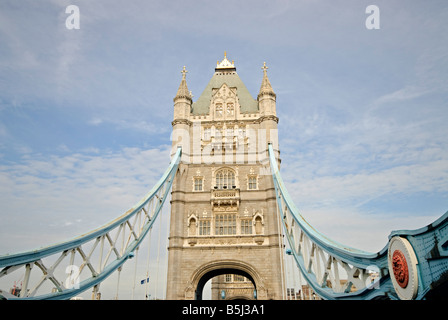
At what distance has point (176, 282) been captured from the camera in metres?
22.1

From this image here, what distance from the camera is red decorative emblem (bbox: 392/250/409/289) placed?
6.46 meters

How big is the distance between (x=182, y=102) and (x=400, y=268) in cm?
2336

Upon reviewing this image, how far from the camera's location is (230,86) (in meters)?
30.3

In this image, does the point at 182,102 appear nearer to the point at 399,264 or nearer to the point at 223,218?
the point at 223,218

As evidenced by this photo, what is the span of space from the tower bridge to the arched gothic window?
0.26ft

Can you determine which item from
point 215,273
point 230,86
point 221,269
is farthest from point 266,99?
point 215,273

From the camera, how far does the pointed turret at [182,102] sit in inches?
1078

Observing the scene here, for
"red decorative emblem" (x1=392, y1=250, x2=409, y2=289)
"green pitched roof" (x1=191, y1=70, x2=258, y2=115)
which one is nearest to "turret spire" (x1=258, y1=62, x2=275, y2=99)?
"green pitched roof" (x1=191, y1=70, x2=258, y2=115)

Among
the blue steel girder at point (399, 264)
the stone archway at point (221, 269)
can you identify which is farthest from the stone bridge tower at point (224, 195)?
the blue steel girder at point (399, 264)

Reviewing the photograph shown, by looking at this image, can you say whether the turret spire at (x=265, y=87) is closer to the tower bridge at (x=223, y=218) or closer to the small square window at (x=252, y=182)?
the tower bridge at (x=223, y=218)

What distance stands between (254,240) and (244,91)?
13.7 metres

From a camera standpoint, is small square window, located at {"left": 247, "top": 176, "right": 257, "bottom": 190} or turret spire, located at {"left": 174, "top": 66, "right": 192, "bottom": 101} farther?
turret spire, located at {"left": 174, "top": 66, "right": 192, "bottom": 101}

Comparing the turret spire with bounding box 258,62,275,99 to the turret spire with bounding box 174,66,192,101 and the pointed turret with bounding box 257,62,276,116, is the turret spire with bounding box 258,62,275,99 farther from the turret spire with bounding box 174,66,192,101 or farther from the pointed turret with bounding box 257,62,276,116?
the turret spire with bounding box 174,66,192,101
